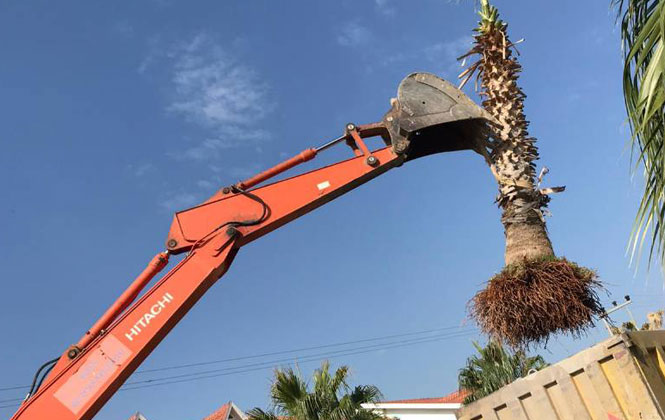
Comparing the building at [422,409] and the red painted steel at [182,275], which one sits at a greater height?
the building at [422,409]

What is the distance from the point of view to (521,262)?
655 centimetres

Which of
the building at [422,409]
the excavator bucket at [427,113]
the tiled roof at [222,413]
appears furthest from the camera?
the building at [422,409]

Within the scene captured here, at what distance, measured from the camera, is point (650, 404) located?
564cm

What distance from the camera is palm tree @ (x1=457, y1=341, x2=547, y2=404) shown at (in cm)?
1514

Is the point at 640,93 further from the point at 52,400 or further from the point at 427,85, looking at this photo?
the point at 52,400

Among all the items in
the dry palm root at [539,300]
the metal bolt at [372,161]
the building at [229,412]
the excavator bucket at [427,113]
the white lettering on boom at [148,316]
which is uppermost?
the building at [229,412]

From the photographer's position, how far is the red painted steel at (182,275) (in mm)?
5441

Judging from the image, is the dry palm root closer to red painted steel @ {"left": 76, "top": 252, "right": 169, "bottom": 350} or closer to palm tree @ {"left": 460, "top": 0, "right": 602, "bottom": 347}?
palm tree @ {"left": 460, "top": 0, "right": 602, "bottom": 347}

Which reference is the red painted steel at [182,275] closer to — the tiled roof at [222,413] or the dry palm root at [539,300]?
the dry palm root at [539,300]

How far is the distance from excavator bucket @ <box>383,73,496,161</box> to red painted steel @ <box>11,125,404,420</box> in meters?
0.26

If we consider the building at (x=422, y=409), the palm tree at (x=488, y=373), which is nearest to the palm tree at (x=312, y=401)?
the palm tree at (x=488, y=373)

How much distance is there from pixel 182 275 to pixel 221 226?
2.06 feet

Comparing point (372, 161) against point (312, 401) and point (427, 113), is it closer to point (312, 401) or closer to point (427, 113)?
point (427, 113)

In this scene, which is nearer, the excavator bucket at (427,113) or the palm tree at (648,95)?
the palm tree at (648,95)
